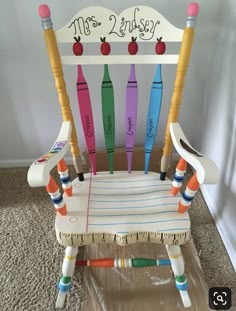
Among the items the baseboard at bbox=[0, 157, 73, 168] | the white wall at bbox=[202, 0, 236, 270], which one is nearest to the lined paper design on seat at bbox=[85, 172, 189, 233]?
the white wall at bbox=[202, 0, 236, 270]

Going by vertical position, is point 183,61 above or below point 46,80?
above

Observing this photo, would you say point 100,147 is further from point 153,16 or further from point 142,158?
point 153,16

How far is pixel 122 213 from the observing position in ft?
2.69

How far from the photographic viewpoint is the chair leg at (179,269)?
0.83 metres

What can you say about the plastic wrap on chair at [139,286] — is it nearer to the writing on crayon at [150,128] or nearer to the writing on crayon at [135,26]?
the writing on crayon at [150,128]

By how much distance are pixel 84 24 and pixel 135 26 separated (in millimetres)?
132

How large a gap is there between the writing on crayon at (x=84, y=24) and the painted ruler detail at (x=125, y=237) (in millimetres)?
526

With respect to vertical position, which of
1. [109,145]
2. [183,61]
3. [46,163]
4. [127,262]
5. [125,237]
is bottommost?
[127,262]

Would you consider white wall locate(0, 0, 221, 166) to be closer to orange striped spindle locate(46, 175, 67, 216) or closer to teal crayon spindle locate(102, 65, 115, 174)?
teal crayon spindle locate(102, 65, 115, 174)

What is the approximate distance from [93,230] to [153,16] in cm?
57

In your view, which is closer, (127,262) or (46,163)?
(46,163)

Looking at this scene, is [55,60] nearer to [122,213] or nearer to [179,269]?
[122,213]

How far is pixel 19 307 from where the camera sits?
944mm

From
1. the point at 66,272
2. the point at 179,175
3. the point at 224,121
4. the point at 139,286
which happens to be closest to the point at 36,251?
the point at 66,272
